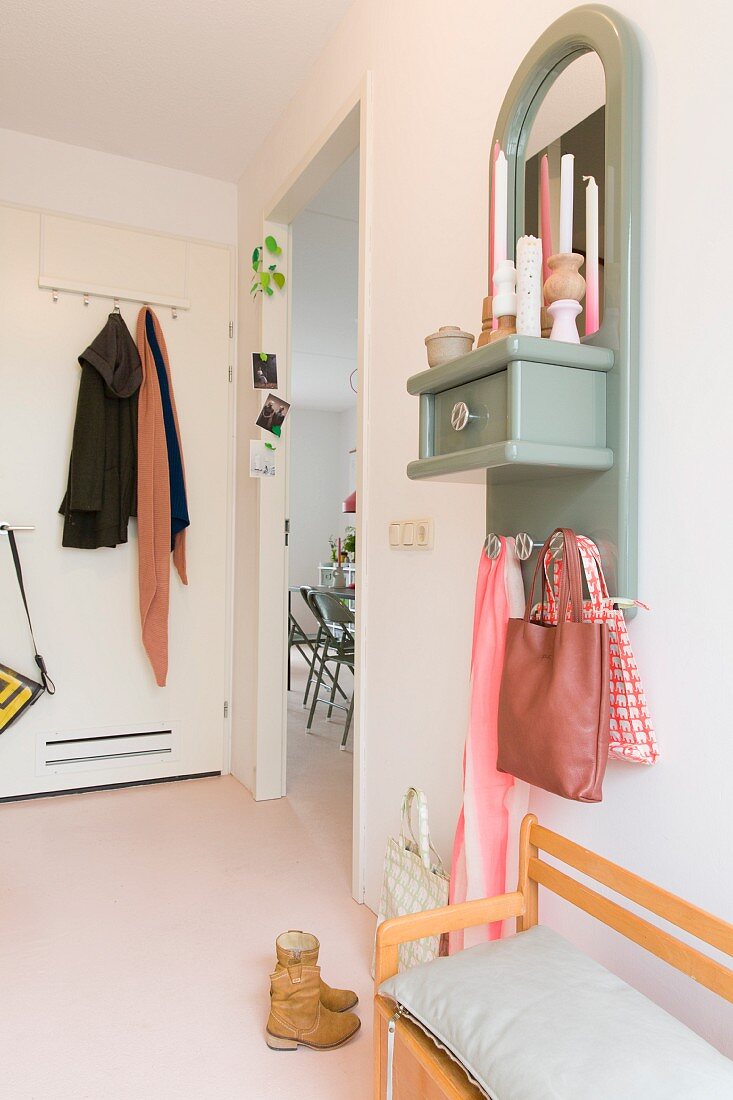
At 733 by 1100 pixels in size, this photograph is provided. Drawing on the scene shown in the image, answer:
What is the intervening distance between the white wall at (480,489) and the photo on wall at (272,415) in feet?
2.53

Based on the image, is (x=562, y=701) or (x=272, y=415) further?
(x=272, y=415)

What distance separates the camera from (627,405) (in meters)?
1.16

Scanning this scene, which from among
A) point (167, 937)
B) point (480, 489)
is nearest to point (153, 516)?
point (167, 937)

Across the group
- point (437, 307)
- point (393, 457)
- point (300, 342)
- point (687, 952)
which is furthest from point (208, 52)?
point (300, 342)

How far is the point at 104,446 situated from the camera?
291cm

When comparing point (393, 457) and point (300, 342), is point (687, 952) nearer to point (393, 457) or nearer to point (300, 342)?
point (393, 457)

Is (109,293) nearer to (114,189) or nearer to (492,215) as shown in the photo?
(114,189)

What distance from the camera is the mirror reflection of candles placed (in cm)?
123

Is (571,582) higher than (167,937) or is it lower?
higher

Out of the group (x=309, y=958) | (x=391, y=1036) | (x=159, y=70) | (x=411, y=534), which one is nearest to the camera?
(x=391, y=1036)

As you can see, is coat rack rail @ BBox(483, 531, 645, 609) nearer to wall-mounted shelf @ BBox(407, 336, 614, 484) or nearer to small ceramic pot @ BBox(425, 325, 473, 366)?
wall-mounted shelf @ BBox(407, 336, 614, 484)

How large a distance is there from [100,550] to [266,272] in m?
1.28

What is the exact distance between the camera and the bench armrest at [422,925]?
1.07 metres

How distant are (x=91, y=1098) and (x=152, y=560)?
1.89 m
